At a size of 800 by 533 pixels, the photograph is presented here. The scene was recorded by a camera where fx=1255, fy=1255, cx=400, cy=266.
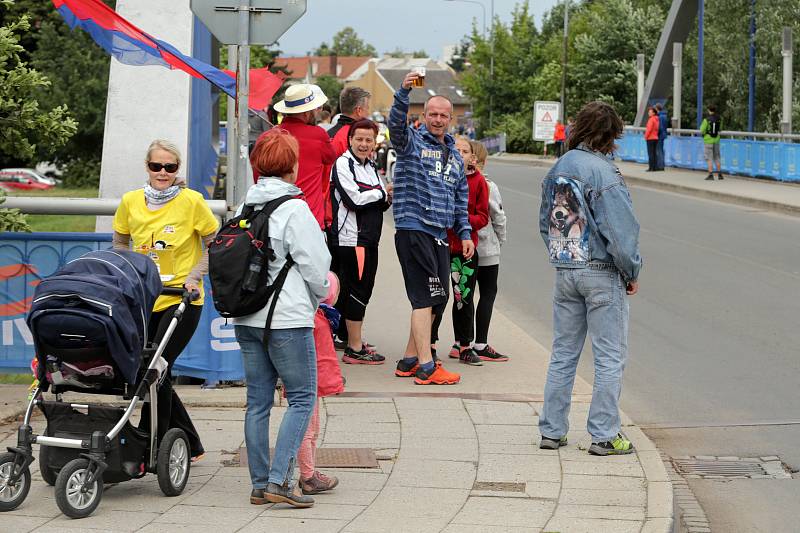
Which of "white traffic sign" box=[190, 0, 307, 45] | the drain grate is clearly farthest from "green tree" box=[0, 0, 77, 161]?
the drain grate

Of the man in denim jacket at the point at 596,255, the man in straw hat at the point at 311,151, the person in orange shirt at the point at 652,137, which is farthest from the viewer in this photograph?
the person in orange shirt at the point at 652,137

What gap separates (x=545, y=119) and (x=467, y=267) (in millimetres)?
43104

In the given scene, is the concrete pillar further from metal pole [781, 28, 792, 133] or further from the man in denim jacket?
metal pole [781, 28, 792, 133]

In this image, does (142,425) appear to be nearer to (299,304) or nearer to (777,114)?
(299,304)

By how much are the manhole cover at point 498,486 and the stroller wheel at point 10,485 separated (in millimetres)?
→ 2122

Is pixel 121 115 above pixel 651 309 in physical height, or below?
above

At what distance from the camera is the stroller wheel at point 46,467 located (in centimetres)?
579

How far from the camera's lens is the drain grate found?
6.95 m

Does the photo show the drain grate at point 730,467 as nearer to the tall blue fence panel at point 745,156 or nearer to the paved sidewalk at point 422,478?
the paved sidewalk at point 422,478

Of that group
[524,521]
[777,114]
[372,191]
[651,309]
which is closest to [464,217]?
[372,191]

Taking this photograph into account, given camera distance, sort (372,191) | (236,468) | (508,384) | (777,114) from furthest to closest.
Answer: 1. (777,114)
2. (372,191)
3. (508,384)
4. (236,468)

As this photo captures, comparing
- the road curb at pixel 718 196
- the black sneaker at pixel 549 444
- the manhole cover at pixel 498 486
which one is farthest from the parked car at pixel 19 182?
the manhole cover at pixel 498 486

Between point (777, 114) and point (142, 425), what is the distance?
37137 millimetres

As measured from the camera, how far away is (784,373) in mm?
9531
